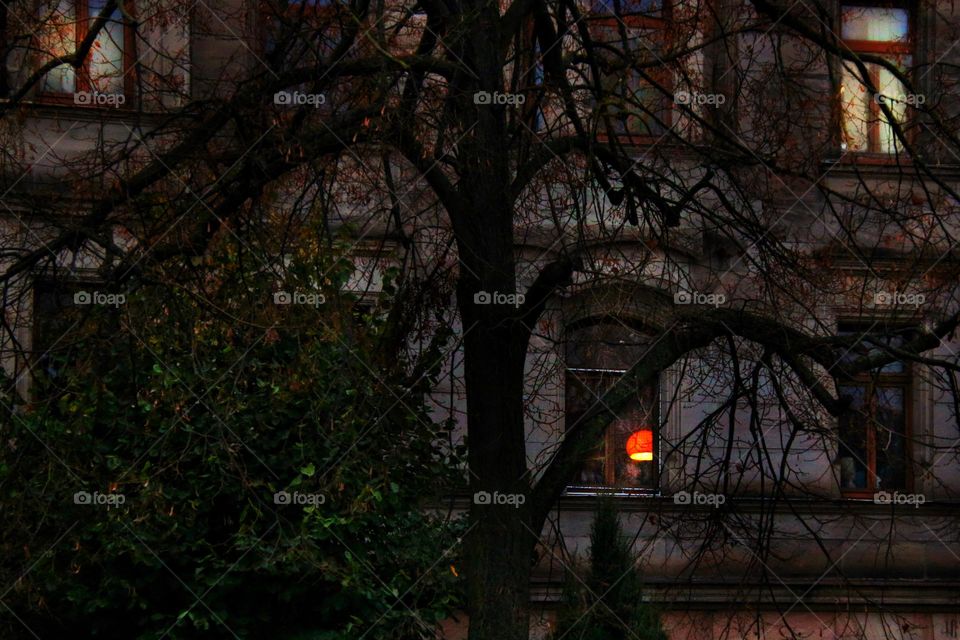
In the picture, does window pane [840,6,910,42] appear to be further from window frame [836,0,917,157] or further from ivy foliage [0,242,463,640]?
ivy foliage [0,242,463,640]

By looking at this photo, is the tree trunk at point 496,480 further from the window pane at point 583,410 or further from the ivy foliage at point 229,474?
the window pane at point 583,410

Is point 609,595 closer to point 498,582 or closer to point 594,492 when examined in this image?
point 594,492

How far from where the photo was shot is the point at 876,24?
1933 cm

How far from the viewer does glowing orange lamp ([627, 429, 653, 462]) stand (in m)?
16.5

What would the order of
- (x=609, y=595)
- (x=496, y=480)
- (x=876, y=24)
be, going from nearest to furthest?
1. (x=496, y=480)
2. (x=609, y=595)
3. (x=876, y=24)

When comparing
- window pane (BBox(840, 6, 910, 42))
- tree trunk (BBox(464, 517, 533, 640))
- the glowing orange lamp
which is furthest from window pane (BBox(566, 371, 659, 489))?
tree trunk (BBox(464, 517, 533, 640))

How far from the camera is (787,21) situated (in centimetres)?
1161

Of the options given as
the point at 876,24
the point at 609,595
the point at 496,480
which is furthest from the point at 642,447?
the point at 496,480

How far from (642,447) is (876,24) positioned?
6.37m

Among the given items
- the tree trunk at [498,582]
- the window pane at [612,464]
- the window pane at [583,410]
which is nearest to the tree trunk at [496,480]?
the tree trunk at [498,582]

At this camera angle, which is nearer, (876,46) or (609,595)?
(609,595)

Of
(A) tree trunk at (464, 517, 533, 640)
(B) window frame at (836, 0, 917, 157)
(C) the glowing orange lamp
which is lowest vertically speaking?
(A) tree trunk at (464, 517, 533, 640)

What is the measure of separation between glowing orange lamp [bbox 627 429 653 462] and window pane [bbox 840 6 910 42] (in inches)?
221

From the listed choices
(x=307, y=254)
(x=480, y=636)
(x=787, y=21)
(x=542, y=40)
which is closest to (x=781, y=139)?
(x=787, y=21)
